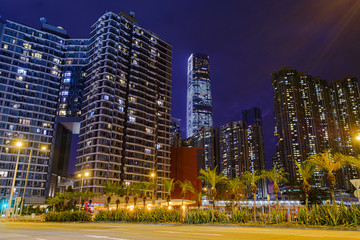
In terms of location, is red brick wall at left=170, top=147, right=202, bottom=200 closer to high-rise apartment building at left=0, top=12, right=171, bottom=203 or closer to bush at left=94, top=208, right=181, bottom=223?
high-rise apartment building at left=0, top=12, right=171, bottom=203

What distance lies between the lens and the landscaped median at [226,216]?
62.8 feet

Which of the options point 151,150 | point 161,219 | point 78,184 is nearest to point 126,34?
point 151,150

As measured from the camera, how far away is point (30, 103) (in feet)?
384

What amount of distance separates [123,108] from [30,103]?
42.2 meters

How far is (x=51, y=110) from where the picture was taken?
123 meters

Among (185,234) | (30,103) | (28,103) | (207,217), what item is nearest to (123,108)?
(30,103)

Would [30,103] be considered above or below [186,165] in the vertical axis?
above

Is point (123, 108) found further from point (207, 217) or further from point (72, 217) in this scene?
point (207, 217)

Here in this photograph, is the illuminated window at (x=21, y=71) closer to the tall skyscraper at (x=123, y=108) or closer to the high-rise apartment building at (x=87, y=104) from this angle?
the high-rise apartment building at (x=87, y=104)

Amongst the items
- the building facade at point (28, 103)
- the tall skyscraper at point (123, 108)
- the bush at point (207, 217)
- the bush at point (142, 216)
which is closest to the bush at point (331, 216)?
the bush at point (207, 217)

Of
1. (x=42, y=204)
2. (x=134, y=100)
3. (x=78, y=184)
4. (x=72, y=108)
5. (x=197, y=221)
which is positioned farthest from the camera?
(x=72, y=108)

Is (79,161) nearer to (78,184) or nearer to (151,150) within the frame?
(78,184)

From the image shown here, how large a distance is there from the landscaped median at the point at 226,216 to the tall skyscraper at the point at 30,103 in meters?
78.9

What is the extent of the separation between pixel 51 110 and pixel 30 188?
34873 mm
